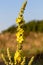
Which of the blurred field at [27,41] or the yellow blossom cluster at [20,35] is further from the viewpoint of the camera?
the blurred field at [27,41]

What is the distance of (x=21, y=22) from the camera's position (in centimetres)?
241

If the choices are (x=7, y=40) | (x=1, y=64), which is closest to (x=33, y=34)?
(x=7, y=40)

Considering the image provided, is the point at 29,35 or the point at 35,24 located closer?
the point at 29,35

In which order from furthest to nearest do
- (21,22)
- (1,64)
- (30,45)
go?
(30,45) → (1,64) → (21,22)

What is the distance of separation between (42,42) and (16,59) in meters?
17.1

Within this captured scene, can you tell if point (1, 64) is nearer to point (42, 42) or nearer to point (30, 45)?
point (30, 45)

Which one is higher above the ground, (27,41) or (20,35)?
(20,35)

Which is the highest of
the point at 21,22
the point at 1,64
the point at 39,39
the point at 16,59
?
the point at 21,22

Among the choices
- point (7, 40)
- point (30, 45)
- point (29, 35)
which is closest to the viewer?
point (30, 45)

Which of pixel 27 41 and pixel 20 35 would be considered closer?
pixel 20 35

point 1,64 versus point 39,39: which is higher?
point 1,64

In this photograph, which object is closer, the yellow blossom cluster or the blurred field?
the yellow blossom cluster

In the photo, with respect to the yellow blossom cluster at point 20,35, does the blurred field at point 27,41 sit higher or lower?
lower

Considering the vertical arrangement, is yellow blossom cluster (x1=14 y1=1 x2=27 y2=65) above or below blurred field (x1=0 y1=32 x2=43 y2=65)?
above
